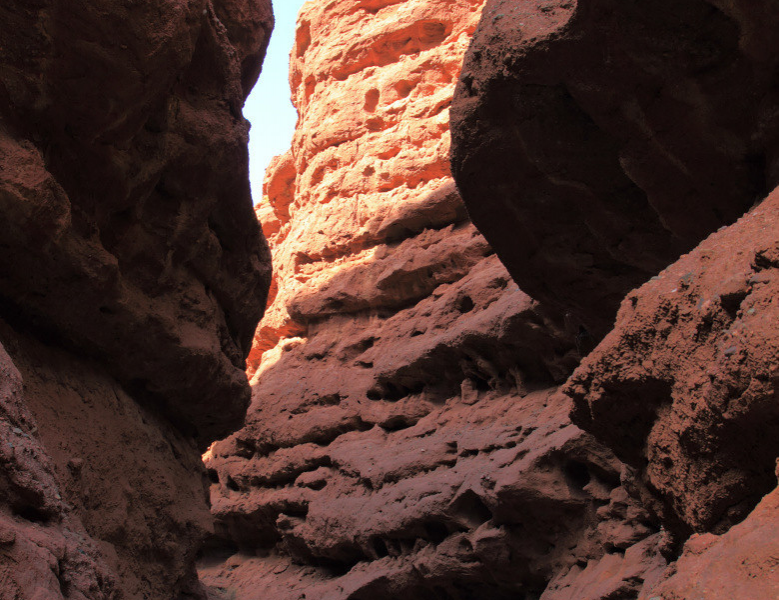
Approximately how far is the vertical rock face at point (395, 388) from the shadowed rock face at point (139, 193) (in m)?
2.40

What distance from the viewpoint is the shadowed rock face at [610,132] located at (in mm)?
3895

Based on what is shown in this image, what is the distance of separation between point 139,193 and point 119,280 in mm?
651

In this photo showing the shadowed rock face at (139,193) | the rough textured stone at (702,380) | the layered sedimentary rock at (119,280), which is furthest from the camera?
the shadowed rock face at (139,193)

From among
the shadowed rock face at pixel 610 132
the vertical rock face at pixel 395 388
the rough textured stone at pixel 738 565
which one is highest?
the shadowed rock face at pixel 610 132

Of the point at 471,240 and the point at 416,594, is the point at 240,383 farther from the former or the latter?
the point at 471,240

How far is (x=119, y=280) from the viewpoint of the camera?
5.29m

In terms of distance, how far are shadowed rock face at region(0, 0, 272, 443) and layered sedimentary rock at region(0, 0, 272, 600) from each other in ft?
0.04

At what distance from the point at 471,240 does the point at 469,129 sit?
239 inches

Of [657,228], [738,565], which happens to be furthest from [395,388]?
[738,565]

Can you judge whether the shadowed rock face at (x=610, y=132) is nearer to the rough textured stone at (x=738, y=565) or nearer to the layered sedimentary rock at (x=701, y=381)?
the layered sedimentary rock at (x=701, y=381)

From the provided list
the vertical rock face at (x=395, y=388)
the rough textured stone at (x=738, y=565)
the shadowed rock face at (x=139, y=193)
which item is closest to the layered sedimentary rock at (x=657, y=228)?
the rough textured stone at (x=738, y=565)

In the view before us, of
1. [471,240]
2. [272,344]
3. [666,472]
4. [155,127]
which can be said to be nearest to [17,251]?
[155,127]

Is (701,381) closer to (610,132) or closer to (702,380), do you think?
(702,380)

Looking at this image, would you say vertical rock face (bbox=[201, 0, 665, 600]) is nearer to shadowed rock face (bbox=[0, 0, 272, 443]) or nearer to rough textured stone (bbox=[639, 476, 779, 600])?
rough textured stone (bbox=[639, 476, 779, 600])
